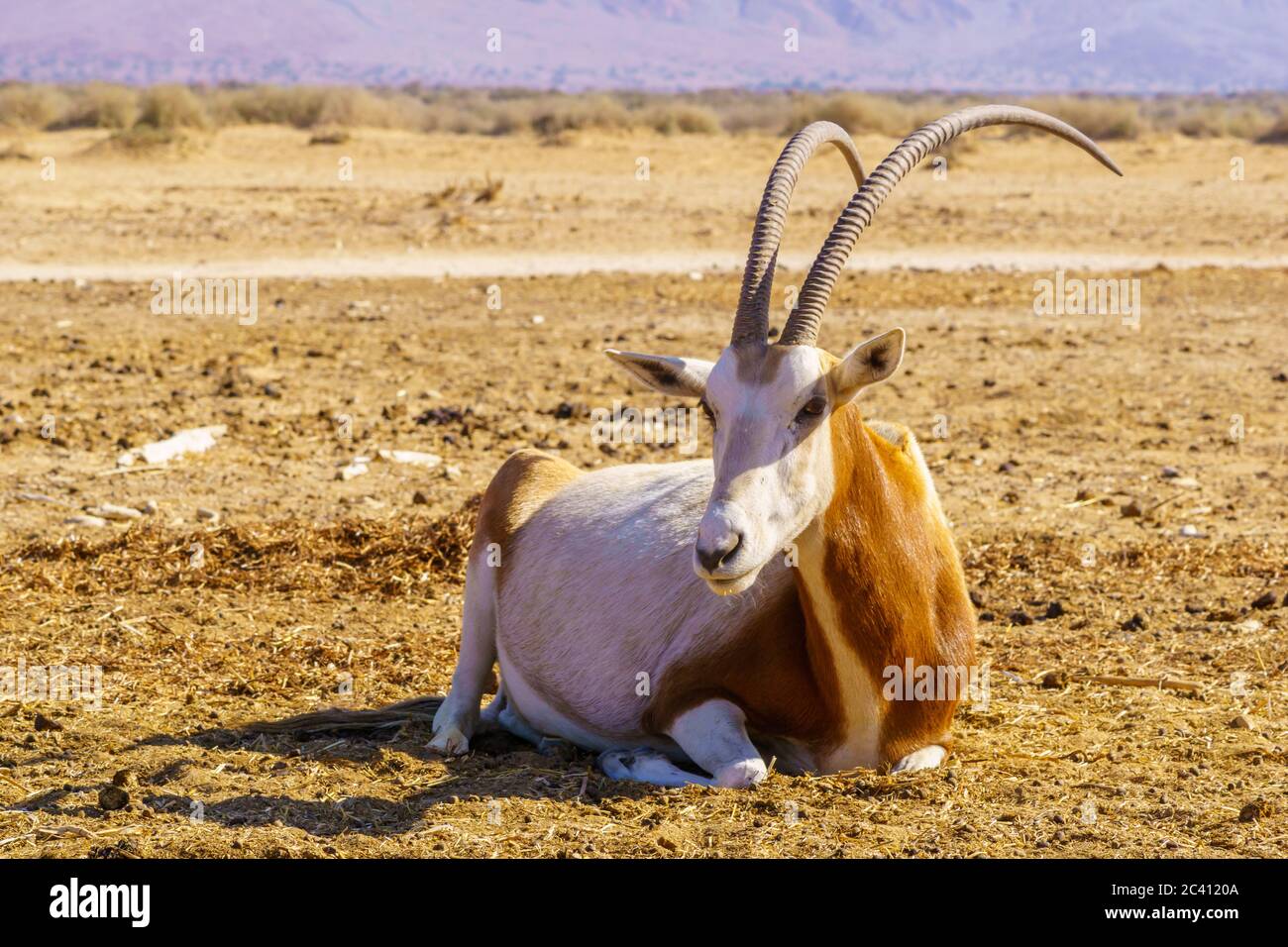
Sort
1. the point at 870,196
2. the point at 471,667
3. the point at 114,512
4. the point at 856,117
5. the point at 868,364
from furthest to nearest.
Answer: the point at 856,117 < the point at 114,512 < the point at 471,667 < the point at 870,196 < the point at 868,364

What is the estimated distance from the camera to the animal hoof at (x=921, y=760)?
536 centimetres

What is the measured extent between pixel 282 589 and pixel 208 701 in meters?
1.53

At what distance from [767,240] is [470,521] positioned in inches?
155

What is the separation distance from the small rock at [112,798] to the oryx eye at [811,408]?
2497mm

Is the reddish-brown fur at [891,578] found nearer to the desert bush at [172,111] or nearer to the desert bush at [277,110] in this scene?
the desert bush at [172,111]

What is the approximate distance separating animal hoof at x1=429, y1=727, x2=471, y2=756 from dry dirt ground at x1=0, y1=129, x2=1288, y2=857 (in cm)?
9

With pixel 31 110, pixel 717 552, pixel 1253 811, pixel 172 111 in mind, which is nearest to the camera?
pixel 717 552

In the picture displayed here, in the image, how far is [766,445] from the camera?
470 cm

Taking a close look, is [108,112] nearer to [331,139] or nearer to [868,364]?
[331,139]

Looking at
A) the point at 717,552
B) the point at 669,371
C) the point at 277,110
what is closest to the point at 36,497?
the point at 669,371

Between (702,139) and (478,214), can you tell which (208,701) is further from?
(702,139)

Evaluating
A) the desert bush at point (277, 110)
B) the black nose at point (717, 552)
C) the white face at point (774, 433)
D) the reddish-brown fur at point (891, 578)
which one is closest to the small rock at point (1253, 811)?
the reddish-brown fur at point (891, 578)

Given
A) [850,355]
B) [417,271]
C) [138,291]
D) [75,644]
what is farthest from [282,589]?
[417,271]
